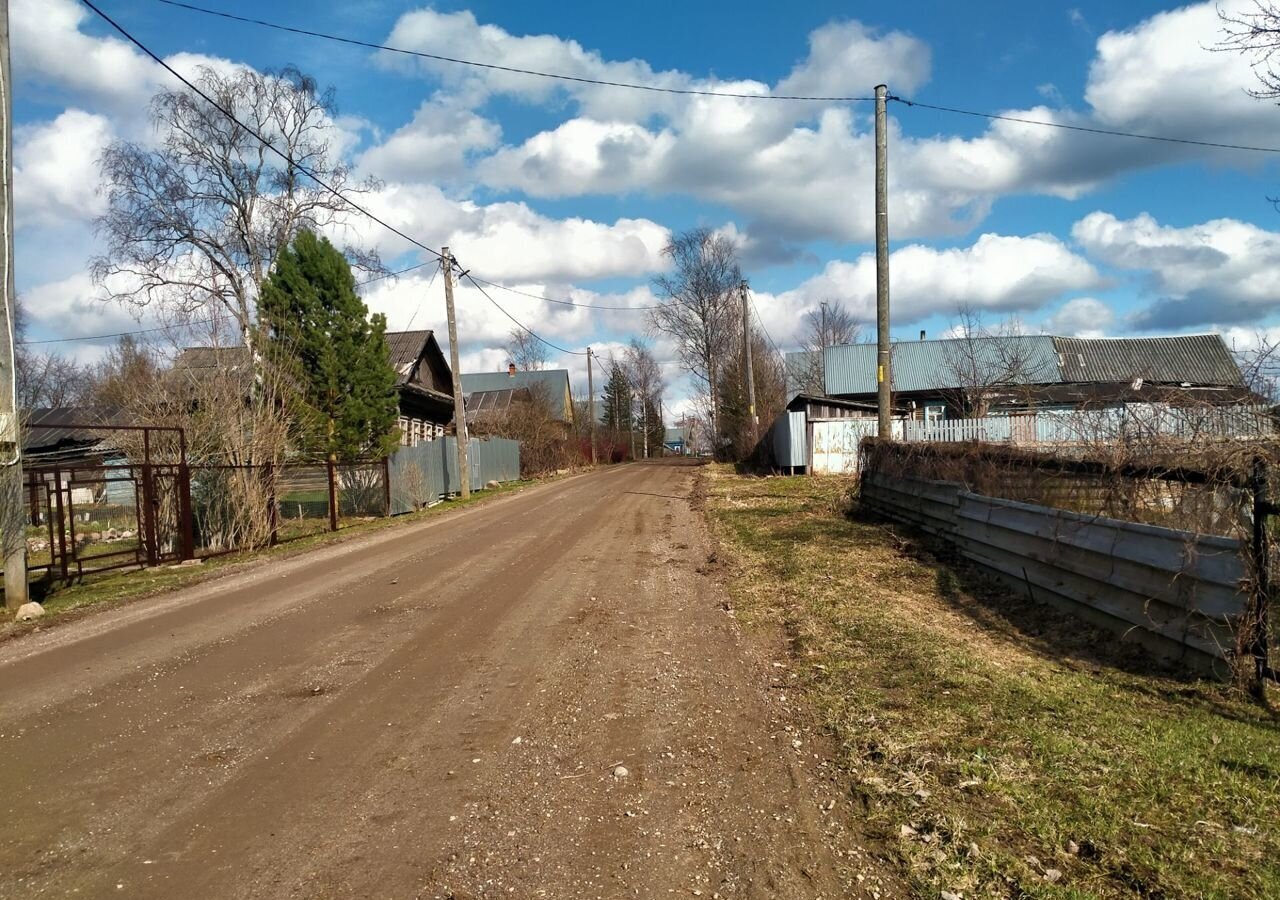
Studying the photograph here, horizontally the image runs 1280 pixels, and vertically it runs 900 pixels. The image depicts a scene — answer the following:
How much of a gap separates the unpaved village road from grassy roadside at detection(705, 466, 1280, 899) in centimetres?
38

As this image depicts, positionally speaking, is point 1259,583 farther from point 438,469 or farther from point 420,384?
point 420,384

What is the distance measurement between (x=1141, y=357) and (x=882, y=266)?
35448mm

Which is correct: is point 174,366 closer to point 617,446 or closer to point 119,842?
point 119,842

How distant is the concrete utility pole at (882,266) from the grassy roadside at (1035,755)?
9.24 meters

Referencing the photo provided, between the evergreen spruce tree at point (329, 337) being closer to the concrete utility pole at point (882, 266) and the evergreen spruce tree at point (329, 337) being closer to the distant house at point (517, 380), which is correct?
the concrete utility pole at point (882, 266)

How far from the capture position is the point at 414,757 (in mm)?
4891

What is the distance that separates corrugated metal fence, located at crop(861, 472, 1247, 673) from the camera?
5.22 m

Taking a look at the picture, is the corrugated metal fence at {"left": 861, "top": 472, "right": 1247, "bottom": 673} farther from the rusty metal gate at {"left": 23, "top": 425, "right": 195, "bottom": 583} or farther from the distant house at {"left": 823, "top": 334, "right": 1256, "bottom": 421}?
the distant house at {"left": 823, "top": 334, "right": 1256, "bottom": 421}

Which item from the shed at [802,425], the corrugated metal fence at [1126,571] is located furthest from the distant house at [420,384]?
the corrugated metal fence at [1126,571]

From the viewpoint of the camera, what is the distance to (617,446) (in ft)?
241

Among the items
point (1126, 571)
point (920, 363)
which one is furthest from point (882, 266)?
point (920, 363)

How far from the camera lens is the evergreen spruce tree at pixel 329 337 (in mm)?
23094

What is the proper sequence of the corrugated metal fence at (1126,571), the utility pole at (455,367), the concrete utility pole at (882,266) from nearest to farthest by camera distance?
the corrugated metal fence at (1126,571), the concrete utility pole at (882,266), the utility pole at (455,367)

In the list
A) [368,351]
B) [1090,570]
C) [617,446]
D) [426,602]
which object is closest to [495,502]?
[368,351]
